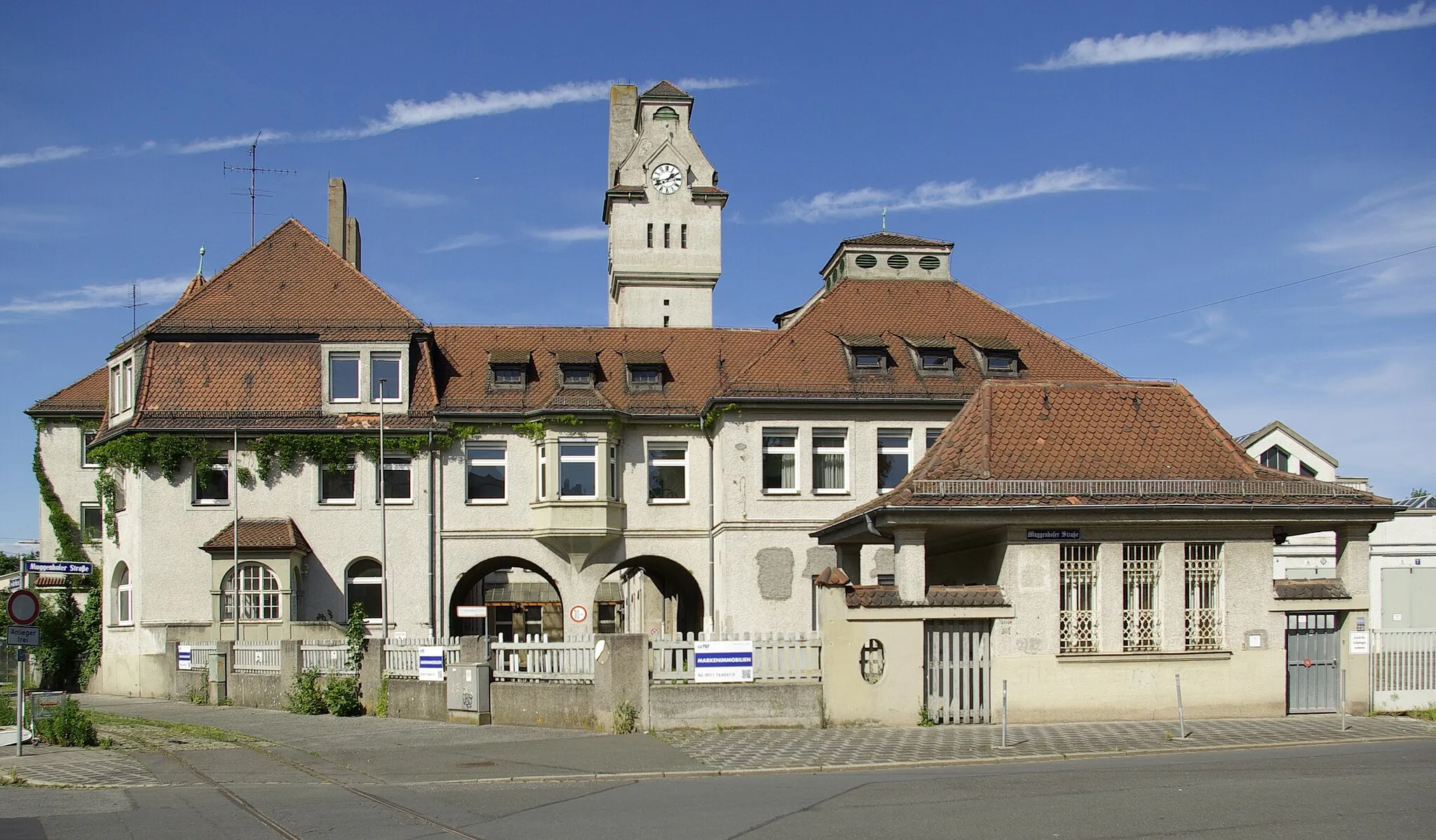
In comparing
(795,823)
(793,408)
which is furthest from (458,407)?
(795,823)

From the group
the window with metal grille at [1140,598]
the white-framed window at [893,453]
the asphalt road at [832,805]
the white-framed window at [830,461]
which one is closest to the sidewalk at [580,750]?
the asphalt road at [832,805]

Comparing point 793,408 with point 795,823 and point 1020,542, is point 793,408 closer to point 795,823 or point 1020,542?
point 1020,542

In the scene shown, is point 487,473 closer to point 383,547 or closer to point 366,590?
point 383,547

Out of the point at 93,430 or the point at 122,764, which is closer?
the point at 122,764

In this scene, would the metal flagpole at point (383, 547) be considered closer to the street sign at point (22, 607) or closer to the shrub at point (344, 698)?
the shrub at point (344, 698)

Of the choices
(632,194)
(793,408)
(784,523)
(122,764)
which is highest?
(632,194)

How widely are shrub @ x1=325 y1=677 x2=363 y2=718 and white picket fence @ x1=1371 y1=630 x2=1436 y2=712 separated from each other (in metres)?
18.2

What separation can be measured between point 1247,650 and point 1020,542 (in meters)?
4.19

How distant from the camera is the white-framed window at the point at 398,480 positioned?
126 feet

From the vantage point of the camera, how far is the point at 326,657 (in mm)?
28562

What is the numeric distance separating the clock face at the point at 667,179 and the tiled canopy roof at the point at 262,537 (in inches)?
922

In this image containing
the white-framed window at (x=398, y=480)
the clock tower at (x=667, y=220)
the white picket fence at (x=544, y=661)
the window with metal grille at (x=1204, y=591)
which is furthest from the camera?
the clock tower at (x=667, y=220)

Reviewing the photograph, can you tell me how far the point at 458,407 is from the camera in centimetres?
3869

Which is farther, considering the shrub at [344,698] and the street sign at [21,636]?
the shrub at [344,698]
